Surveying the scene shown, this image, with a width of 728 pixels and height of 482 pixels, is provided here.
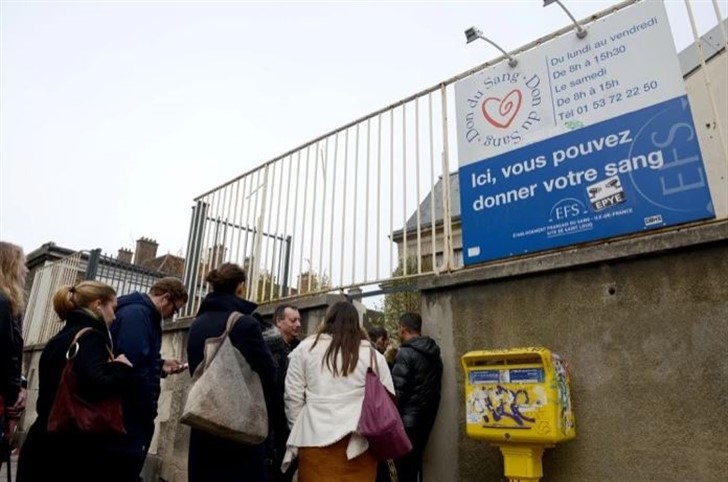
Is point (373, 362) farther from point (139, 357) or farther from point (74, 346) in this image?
point (74, 346)

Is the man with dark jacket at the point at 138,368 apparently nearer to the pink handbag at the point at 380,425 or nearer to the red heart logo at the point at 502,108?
the pink handbag at the point at 380,425

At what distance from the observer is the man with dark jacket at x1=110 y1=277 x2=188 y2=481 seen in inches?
109

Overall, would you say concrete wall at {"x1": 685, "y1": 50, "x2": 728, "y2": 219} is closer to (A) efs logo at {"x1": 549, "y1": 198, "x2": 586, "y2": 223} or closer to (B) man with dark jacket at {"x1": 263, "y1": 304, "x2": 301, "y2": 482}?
(A) efs logo at {"x1": 549, "y1": 198, "x2": 586, "y2": 223}

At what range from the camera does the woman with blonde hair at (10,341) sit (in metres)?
2.54

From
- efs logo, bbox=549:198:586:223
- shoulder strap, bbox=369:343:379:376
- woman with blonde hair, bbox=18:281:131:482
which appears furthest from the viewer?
efs logo, bbox=549:198:586:223

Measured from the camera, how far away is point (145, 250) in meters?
21.2

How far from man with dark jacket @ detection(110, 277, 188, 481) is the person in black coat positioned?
24 centimetres

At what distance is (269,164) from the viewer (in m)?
5.81

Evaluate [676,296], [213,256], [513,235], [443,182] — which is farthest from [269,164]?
[676,296]

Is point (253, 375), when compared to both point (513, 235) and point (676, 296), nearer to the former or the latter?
point (513, 235)

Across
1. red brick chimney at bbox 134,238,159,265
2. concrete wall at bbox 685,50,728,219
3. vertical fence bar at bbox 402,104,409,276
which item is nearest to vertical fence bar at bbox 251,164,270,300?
vertical fence bar at bbox 402,104,409,276

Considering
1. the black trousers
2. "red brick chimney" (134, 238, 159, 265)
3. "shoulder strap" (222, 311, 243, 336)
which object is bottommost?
the black trousers

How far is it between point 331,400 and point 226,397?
573 mm

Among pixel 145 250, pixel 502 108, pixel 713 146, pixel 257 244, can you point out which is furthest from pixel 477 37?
pixel 145 250
